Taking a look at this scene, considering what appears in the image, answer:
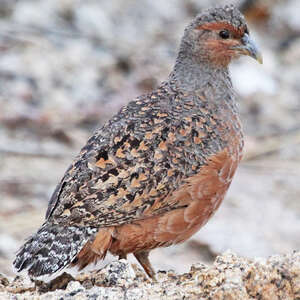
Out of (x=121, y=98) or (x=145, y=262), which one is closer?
(x=145, y=262)

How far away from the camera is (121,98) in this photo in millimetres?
10992

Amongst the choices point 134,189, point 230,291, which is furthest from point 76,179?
point 230,291

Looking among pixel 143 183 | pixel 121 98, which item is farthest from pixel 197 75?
pixel 121 98

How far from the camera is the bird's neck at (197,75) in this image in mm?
6762

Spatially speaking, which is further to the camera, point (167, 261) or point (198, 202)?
point (167, 261)

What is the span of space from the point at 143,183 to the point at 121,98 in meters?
5.20

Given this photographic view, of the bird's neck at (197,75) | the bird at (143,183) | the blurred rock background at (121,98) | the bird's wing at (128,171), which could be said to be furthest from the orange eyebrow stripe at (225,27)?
the blurred rock background at (121,98)

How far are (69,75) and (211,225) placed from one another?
360 cm

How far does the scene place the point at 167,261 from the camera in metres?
8.16

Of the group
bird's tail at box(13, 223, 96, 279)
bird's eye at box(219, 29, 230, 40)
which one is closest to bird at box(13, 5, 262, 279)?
bird's tail at box(13, 223, 96, 279)

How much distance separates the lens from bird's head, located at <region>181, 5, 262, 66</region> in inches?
271

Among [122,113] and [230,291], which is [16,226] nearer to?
[122,113]

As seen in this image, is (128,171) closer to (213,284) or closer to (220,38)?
(213,284)

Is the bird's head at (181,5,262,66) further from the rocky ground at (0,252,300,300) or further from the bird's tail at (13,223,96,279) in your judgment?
the rocky ground at (0,252,300,300)
